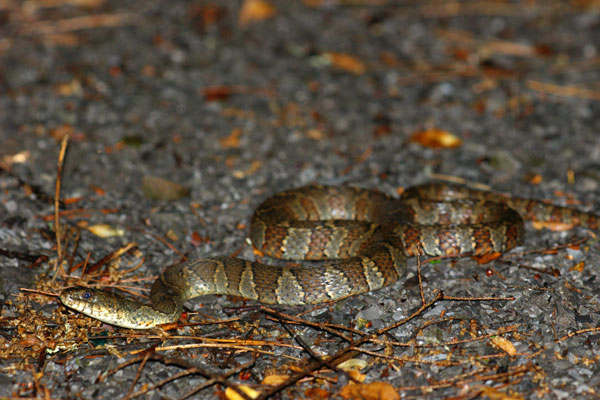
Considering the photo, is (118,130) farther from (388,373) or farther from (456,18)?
(456,18)

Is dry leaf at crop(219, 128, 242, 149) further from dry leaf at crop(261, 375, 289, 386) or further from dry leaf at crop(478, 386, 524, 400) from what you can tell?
dry leaf at crop(478, 386, 524, 400)

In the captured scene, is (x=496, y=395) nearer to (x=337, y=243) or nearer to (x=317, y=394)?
(x=317, y=394)

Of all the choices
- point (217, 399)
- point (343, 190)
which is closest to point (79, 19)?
point (343, 190)

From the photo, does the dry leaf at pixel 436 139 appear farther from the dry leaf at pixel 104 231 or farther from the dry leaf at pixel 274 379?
the dry leaf at pixel 274 379

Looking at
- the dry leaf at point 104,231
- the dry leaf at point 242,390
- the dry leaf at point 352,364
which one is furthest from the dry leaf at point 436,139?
the dry leaf at point 242,390

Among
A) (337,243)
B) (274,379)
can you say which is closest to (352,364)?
(274,379)
